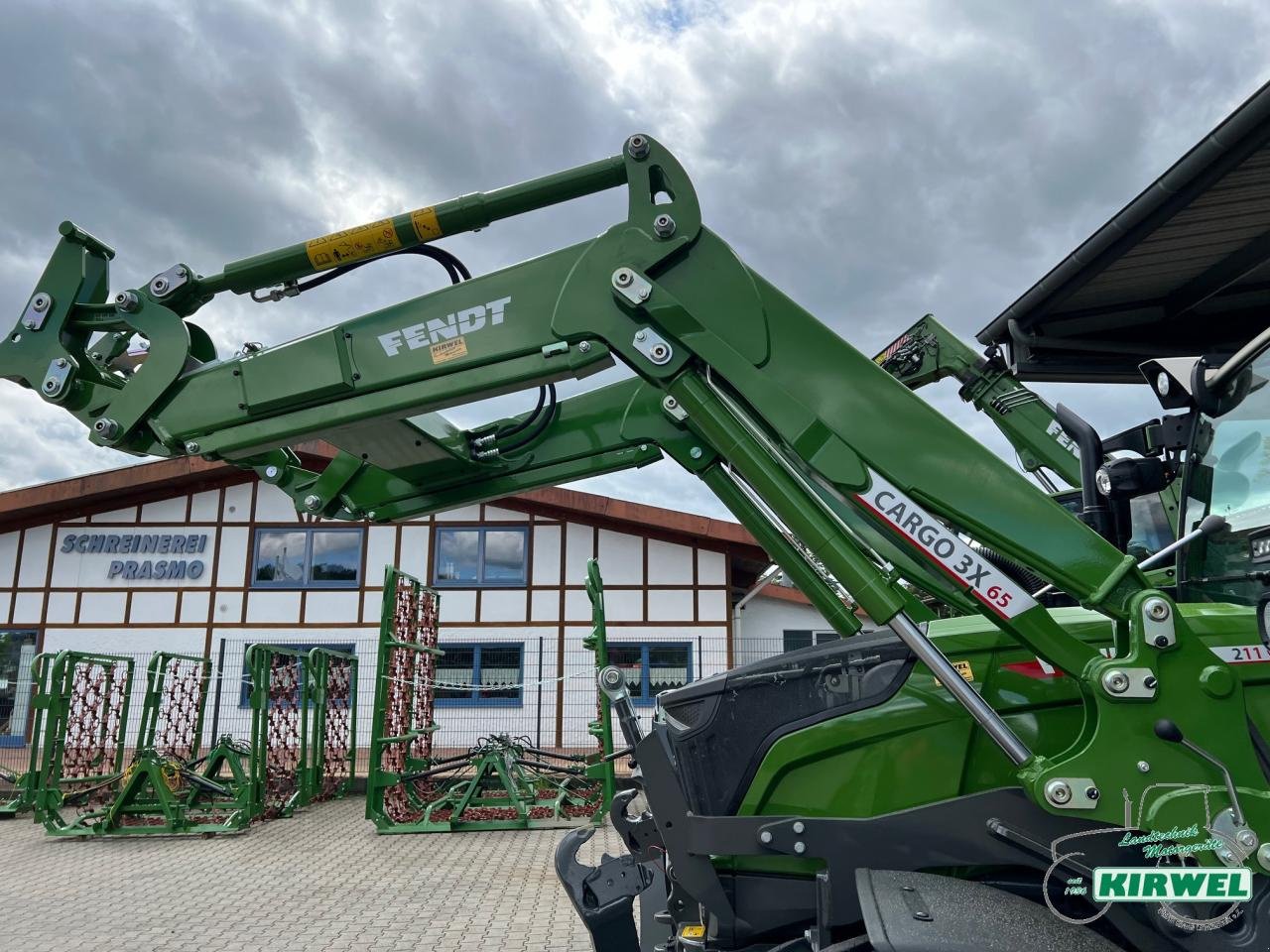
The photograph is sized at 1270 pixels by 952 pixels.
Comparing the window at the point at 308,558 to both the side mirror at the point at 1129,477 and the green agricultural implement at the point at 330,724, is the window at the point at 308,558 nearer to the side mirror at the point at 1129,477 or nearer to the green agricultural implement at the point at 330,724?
the green agricultural implement at the point at 330,724

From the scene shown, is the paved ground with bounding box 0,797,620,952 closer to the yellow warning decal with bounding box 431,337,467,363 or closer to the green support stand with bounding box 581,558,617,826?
the green support stand with bounding box 581,558,617,826

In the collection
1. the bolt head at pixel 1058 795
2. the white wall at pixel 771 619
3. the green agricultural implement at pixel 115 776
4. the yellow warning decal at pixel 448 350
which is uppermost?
the white wall at pixel 771 619

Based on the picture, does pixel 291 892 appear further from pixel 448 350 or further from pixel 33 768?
pixel 448 350

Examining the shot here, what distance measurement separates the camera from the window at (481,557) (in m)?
18.2

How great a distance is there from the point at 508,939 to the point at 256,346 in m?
4.46

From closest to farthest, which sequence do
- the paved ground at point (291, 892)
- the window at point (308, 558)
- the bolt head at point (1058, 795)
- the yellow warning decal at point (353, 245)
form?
the bolt head at point (1058, 795) < the yellow warning decal at point (353, 245) < the paved ground at point (291, 892) < the window at point (308, 558)

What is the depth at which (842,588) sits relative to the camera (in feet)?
10.4

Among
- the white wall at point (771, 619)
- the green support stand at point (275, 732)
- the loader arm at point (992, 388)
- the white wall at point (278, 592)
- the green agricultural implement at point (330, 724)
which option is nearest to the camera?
the loader arm at point (992, 388)

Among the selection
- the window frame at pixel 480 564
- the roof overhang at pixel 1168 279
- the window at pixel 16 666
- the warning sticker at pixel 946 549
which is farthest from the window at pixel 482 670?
the warning sticker at pixel 946 549

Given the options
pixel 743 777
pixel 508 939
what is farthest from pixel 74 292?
pixel 508 939

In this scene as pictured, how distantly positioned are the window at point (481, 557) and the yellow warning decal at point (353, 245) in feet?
49.0

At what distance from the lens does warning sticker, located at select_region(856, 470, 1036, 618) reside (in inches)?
109

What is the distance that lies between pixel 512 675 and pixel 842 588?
15169 mm

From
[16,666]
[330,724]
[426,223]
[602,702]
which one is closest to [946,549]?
[426,223]
